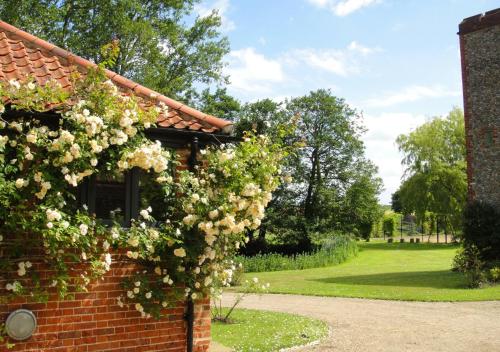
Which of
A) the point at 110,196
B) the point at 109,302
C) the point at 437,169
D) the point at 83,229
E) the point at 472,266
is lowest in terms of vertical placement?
the point at 472,266

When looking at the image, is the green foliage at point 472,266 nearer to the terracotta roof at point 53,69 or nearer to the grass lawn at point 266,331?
the grass lawn at point 266,331

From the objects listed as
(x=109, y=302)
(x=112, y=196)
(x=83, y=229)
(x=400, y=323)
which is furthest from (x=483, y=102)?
(x=83, y=229)

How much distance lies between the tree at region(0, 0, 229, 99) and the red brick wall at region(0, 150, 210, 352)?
57.8 feet

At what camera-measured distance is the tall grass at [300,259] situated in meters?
31.7

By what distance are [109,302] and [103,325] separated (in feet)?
1.06

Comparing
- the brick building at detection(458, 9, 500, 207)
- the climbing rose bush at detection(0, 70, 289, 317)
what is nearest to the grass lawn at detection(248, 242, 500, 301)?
the brick building at detection(458, 9, 500, 207)

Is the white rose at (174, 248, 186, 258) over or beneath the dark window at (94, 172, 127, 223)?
beneath

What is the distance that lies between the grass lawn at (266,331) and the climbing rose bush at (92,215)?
8.66ft

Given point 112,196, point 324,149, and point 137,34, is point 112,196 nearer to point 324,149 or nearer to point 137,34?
point 137,34

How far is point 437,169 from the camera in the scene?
162 feet

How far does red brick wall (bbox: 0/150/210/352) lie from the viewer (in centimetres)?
672

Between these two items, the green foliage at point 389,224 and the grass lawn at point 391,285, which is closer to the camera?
the grass lawn at point 391,285

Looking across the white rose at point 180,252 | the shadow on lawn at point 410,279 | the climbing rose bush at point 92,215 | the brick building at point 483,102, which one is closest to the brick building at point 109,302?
the climbing rose bush at point 92,215

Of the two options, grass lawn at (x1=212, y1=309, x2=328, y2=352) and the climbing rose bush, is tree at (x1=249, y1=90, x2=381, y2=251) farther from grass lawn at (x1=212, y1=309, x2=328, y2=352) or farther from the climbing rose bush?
the climbing rose bush
